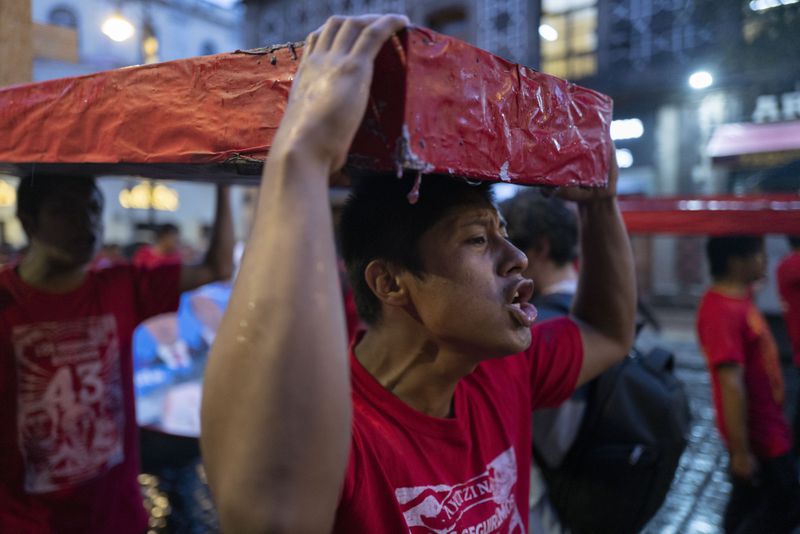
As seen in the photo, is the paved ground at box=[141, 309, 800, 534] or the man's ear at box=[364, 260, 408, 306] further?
the paved ground at box=[141, 309, 800, 534]

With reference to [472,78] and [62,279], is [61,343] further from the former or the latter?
[472,78]

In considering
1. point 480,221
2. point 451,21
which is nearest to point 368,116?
point 480,221

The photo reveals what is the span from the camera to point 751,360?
3182 mm

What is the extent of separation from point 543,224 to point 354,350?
1619 millimetres

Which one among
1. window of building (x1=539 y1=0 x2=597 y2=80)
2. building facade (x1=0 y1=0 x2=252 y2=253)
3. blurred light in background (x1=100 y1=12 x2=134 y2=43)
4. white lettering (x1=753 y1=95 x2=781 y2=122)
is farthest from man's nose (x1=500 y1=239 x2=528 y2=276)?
building facade (x1=0 y1=0 x2=252 y2=253)

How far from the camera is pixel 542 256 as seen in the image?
2812mm

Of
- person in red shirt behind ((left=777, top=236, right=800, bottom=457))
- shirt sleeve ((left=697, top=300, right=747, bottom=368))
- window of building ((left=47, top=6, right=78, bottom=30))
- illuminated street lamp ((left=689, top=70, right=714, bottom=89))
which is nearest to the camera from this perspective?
shirt sleeve ((left=697, top=300, right=747, bottom=368))

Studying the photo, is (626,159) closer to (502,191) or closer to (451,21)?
(502,191)

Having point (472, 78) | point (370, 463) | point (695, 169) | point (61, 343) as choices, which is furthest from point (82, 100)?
point (695, 169)

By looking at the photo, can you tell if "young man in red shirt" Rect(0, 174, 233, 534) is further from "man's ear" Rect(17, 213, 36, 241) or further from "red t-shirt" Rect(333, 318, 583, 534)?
"red t-shirt" Rect(333, 318, 583, 534)

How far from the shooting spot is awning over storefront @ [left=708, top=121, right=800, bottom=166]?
1049 cm

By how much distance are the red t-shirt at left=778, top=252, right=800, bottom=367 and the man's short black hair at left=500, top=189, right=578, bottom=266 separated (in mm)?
2623

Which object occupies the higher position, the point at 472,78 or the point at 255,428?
the point at 472,78

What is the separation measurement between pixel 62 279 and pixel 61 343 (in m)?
0.27
